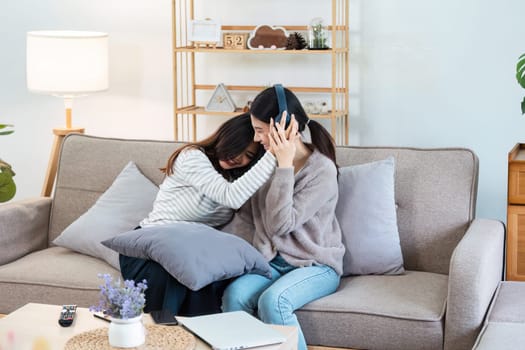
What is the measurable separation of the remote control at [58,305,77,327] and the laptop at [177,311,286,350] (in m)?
0.29

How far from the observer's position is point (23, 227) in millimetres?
3305

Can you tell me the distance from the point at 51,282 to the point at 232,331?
103 cm

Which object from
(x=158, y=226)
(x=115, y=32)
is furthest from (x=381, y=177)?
(x=115, y=32)

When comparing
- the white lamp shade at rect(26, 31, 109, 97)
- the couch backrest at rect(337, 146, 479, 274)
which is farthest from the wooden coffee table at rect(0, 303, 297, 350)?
the white lamp shade at rect(26, 31, 109, 97)

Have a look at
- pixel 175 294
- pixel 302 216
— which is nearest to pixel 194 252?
pixel 175 294

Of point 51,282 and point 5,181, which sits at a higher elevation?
point 5,181

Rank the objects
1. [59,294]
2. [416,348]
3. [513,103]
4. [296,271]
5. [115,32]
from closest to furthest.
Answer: [416,348], [296,271], [59,294], [513,103], [115,32]

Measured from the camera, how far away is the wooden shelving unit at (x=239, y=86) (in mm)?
3869

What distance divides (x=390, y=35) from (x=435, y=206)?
1.18 meters

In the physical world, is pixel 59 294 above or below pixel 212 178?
below

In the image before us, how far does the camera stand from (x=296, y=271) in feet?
9.07

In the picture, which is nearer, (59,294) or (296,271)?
(296,271)

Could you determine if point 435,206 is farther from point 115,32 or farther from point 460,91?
point 115,32

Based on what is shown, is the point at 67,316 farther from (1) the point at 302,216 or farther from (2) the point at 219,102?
(2) the point at 219,102
